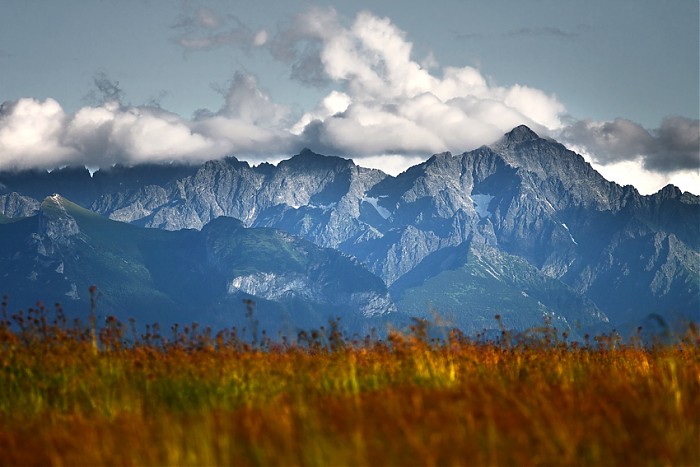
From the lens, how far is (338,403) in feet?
40.2

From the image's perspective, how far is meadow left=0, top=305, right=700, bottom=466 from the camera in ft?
31.4

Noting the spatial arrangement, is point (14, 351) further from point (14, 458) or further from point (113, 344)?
point (14, 458)

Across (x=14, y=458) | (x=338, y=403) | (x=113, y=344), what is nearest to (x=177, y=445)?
(x=14, y=458)

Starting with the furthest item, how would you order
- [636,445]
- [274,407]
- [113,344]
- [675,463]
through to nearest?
1. [113,344]
2. [274,407]
3. [636,445]
4. [675,463]

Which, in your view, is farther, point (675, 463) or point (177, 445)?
point (177, 445)

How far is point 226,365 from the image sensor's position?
1557 centimetres

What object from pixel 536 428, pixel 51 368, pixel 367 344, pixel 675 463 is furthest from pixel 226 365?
pixel 675 463

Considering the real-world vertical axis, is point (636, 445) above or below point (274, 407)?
below

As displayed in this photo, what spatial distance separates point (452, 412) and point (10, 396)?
7.66m

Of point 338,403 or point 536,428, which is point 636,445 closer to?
point 536,428

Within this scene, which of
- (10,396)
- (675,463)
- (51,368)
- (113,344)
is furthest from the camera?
(113,344)

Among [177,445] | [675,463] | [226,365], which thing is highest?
[226,365]

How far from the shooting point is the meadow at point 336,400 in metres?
9.58

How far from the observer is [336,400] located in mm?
12656
